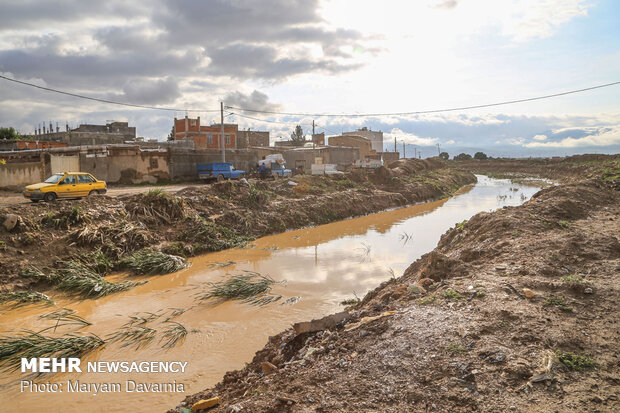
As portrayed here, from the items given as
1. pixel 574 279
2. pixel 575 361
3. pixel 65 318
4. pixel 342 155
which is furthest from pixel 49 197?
pixel 342 155

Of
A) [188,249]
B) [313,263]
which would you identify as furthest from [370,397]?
[188,249]

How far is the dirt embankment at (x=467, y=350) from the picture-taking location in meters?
4.06

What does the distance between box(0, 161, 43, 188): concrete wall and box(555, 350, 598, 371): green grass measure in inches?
1048

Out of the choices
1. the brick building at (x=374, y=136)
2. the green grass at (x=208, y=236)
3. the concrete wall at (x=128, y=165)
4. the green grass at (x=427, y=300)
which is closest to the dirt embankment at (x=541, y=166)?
the brick building at (x=374, y=136)

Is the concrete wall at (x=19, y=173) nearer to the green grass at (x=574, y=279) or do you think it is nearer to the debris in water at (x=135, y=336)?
the debris in water at (x=135, y=336)

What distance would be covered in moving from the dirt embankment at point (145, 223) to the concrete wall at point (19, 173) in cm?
986

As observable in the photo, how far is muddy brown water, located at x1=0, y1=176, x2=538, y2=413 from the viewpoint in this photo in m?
6.04

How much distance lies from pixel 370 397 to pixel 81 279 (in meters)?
10.0

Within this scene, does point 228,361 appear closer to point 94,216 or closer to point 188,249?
point 188,249

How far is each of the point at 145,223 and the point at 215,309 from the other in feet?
26.1

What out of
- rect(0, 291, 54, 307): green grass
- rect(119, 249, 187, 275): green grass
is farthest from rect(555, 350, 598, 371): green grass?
rect(119, 249, 187, 275): green grass

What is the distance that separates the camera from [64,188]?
16.0m

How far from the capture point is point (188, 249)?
15.0 meters

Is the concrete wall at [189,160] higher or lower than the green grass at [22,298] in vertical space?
higher
